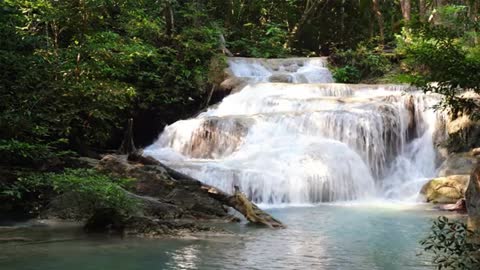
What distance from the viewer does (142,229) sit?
766 cm

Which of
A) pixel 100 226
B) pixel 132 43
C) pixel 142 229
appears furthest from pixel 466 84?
pixel 132 43

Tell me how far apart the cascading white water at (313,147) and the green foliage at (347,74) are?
4.93m

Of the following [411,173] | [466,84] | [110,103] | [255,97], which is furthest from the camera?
[255,97]

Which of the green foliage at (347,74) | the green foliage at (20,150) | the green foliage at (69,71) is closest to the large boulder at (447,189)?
the green foliage at (69,71)

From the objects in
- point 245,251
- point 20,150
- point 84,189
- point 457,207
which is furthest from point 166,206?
point 457,207

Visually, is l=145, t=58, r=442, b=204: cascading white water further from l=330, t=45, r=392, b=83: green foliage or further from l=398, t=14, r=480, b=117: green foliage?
l=398, t=14, r=480, b=117: green foliage

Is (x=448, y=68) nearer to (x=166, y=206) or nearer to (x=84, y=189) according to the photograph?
(x=84, y=189)

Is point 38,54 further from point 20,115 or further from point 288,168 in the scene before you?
point 288,168

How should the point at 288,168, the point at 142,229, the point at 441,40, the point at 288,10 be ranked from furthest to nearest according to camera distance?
the point at 288,10
the point at 288,168
the point at 142,229
the point at 441,40

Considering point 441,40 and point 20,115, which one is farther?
point 20,115

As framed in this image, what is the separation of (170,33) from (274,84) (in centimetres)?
446

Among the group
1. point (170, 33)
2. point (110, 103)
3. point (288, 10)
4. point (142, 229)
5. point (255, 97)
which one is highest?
point (288, 10)

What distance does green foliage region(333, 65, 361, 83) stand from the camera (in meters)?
23.9

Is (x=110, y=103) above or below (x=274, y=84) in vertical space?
below
